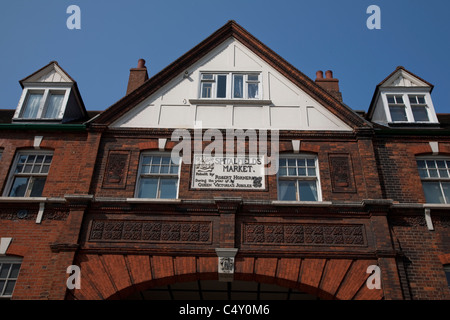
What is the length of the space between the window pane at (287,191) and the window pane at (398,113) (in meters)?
5.25

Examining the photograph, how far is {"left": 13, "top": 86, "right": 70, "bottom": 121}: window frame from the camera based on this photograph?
14.8 m

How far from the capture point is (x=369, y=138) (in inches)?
534

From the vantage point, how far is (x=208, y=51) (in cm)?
1591

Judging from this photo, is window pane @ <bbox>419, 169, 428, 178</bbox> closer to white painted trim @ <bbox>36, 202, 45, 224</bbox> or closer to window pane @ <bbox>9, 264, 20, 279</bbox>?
white painted trim @ <bbox>36, 202, 45, 224</bbox>

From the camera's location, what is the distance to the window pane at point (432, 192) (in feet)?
41.5

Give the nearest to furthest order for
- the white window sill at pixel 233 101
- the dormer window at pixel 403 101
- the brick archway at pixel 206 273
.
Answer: the brick archway at pixel 206 273 < the white window sill at pixel 233 101 < the dormer window at pixel 403 101

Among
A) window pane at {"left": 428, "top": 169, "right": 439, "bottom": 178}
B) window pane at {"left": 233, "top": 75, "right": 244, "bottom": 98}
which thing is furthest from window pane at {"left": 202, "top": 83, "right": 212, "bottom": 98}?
window pane at {"left": 428, "top": 169, "right": 439, "bottom": 178}

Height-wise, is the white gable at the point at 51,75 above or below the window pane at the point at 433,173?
above

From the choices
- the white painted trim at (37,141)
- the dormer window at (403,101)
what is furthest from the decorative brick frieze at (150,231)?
the dormer window at (403,101)

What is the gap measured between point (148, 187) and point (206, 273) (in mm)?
3367

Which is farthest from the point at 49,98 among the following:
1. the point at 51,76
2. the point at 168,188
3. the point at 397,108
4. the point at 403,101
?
the point at 403,101

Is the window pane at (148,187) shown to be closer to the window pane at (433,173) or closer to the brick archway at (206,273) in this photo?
the brick archway at (206,273)

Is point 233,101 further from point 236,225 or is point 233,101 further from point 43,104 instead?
point 43,104
